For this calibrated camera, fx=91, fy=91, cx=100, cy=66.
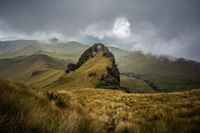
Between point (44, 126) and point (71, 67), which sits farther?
point (71, 67)

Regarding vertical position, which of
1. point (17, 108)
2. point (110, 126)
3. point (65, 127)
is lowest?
point (110, 126)

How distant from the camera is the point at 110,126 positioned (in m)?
2.64

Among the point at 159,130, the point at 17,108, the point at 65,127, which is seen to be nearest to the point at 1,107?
the point at 17,108

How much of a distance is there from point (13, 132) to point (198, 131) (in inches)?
110

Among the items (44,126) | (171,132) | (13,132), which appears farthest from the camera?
(171,132)

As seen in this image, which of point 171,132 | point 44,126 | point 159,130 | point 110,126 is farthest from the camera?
point 110,126

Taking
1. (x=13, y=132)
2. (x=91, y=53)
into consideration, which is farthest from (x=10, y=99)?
(x=91, y=53)

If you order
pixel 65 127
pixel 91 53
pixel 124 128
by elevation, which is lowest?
pixel 124 128

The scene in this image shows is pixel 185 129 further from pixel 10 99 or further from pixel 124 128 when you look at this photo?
pixel 10 99

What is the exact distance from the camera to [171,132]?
171 centimetres

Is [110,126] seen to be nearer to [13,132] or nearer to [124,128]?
[124,128]

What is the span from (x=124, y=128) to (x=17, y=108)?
2.26m

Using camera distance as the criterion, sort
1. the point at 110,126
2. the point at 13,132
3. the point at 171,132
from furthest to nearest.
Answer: the point at 110,126 → the point at 171,132 → the point at 13,132

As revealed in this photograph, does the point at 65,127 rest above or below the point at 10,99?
below
